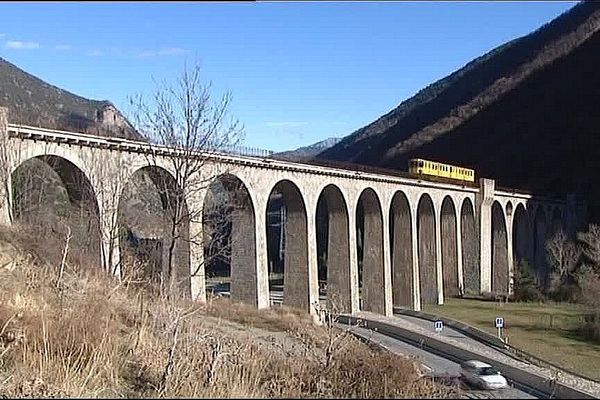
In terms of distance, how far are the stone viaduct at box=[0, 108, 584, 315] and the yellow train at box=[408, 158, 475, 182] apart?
1483mm

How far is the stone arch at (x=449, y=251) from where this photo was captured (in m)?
51.0

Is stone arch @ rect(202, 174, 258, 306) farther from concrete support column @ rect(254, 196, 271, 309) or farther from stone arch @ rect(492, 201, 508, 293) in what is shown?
stone arch @ rect(492, 201, 508, 293)

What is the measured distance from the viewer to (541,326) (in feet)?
113

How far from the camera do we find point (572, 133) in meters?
90.1

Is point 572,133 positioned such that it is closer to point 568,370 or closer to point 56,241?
point 568,370

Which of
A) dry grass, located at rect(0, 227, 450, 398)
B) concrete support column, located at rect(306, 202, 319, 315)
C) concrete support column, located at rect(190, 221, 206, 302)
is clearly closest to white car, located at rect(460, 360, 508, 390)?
dry grass, located at rect(0, 227, 450, 398)

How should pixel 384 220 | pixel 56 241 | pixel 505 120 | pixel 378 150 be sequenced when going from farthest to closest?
pixel 378 150 < pixel 505 120 < pixel 384 220 < pixel 56 241

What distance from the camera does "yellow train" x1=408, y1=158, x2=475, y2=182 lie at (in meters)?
47.7

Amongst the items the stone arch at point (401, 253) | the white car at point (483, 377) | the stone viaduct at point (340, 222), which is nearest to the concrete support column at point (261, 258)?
the stone viaduct at point (340, 222)

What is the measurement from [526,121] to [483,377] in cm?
10350

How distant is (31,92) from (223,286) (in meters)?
24.0

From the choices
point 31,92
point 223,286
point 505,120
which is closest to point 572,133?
point 505,120

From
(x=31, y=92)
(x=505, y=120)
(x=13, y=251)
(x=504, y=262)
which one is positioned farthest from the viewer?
(x=505, y=120)

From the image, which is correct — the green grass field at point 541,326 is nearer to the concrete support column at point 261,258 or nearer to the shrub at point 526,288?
the shrub at point 526,288
